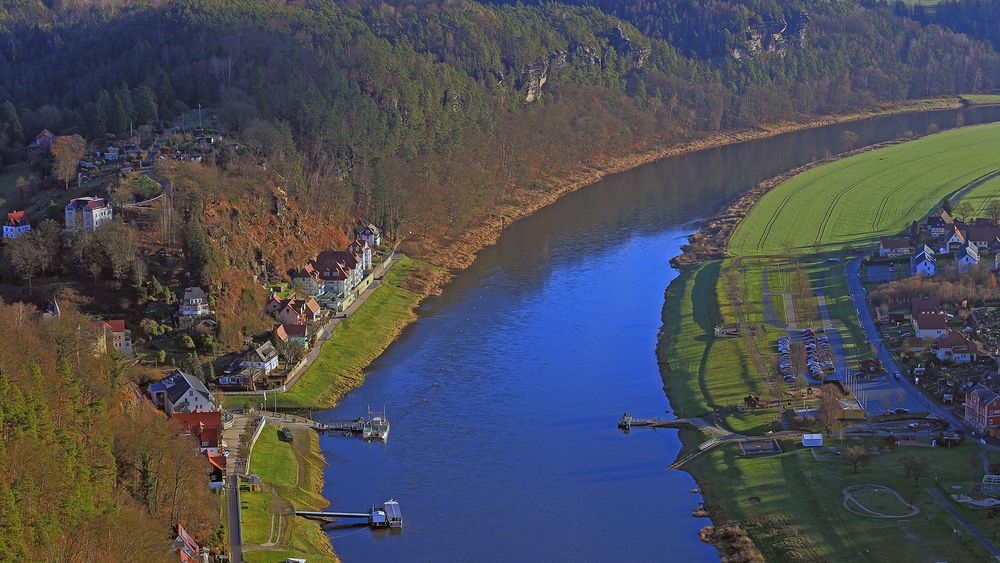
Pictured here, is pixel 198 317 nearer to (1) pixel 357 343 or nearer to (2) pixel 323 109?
(1) pixel 357 343

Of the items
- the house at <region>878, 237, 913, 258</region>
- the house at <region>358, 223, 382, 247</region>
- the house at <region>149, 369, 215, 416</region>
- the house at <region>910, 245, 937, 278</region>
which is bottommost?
the house at <region>358, 223, 382, 247</region>

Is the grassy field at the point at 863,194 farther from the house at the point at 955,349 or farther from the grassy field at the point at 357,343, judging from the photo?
the house at the point at 955,349

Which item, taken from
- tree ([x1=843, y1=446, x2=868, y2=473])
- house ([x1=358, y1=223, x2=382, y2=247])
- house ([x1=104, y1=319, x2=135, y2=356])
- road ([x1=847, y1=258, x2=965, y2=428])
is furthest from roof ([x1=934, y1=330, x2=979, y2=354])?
house ([x1=358, y1=223, x2=382, y2=247])

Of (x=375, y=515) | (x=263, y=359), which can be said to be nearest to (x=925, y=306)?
(x=375, y=515)

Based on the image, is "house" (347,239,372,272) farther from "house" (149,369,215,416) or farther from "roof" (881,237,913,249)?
"roof" (881,237,913,249)

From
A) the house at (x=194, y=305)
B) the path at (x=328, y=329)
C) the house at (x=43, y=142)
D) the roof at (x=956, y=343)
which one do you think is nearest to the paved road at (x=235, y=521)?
the path at (x=328, y=329)
